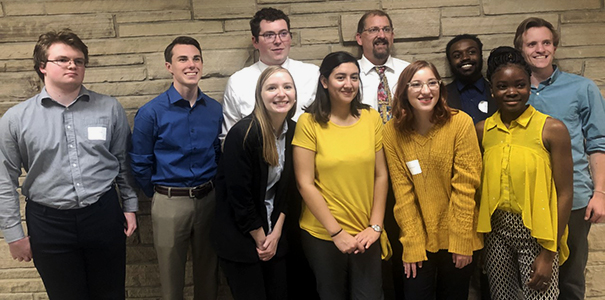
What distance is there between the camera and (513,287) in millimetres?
1893

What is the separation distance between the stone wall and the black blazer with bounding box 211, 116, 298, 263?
92 centimetres

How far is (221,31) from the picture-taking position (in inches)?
102

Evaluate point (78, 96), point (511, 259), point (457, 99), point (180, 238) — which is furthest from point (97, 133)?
point (511, 259)

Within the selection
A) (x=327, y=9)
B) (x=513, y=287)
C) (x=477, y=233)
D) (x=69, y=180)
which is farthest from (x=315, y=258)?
(x=327, y=9)

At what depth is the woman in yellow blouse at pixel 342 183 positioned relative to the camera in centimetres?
183

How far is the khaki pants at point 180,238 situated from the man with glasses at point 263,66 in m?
0.48

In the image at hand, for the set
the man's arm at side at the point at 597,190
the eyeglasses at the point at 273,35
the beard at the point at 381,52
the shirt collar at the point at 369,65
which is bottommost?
the man's arm at side at the point at 597,190

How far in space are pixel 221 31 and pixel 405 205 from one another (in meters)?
1.61

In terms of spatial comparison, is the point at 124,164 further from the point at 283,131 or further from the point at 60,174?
the point at 283,131

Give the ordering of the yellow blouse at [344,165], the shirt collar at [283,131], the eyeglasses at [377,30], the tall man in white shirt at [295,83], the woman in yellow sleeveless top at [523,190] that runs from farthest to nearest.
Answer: the eyeglasses at [377,30]
the tall man in white shirt at [295,83]
the shirt collar at [283,131]
the yellow blouse at [344,165]
the woman in yellow sleeveless top at [523,190]

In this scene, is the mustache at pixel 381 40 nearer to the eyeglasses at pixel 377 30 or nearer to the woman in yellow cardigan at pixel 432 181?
the eyeglasses at pixel 377 30

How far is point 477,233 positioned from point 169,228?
1.58 m

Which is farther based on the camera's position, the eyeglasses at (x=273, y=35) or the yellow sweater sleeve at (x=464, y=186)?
the eyeglasses at (x=273, y=35)

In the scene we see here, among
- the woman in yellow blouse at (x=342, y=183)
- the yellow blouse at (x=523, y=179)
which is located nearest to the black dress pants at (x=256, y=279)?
the woman in yellow blouse at (x=342, y=183)
